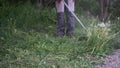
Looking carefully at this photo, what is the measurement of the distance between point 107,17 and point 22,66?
3458 mm

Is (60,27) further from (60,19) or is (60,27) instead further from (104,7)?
(104,7)

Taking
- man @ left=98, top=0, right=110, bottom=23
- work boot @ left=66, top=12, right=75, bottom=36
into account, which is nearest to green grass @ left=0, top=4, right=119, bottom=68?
work boot @ left=66, top=12, right=75, bottom=36

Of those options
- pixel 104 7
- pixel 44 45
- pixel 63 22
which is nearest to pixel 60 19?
pixel 63 22

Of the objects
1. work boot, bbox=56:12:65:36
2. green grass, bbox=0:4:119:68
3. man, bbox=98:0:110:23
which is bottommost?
green grass, bbox=0:4:119:68

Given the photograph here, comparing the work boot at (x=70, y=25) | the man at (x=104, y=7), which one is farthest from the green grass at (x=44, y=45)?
the man at (x=104, y=7)

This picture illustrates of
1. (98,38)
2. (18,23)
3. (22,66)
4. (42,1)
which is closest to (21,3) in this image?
(42,1)

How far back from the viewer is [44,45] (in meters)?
4.71

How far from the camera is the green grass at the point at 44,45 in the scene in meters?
4.09

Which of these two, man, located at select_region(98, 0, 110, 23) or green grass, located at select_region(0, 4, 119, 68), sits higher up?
man, located at select_region(98, 0, 110, 23)

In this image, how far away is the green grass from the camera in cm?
409

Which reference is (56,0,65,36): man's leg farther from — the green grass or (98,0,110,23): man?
(98,0,110,23): man

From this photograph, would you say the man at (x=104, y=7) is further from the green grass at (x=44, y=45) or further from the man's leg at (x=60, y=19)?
the man's leg at (x=60, y=19)

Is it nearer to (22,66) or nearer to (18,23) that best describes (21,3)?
(18,23)

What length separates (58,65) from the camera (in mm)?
3973
